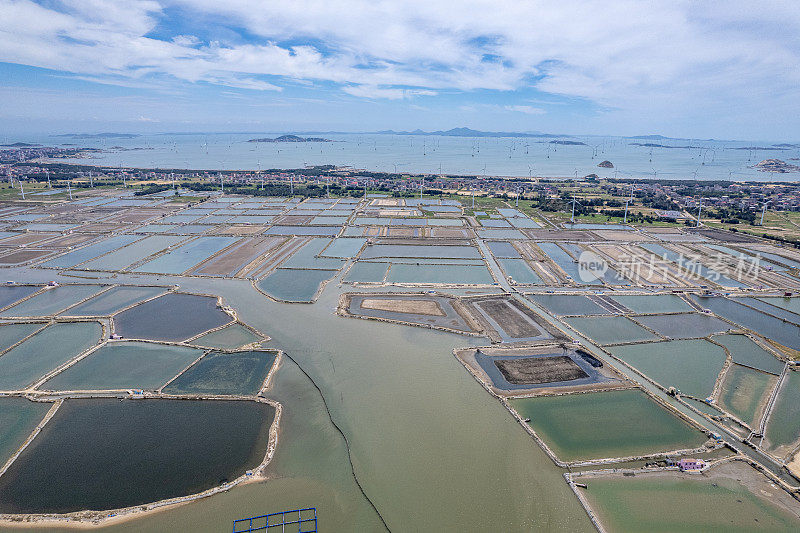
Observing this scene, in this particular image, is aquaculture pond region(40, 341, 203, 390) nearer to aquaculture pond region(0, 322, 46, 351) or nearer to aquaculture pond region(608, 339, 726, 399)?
aquaculture pond region(0, 322, 46, 351)

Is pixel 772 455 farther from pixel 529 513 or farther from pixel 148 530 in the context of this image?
pixel 148 530

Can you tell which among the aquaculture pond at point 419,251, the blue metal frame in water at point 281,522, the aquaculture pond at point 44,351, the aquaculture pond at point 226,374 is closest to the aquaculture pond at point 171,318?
the aquaculture pond at point 44,351

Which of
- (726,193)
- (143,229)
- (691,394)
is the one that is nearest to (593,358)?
(691,394)

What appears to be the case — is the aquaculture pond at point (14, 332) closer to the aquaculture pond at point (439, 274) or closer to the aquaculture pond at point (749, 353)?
the aquaculture pond at point (439, 274)

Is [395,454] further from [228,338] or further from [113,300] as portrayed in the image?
[113,300]

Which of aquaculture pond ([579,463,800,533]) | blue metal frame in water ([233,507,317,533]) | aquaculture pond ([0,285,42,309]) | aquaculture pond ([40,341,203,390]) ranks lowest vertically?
blue metal frame in water ([233,507,317,533])

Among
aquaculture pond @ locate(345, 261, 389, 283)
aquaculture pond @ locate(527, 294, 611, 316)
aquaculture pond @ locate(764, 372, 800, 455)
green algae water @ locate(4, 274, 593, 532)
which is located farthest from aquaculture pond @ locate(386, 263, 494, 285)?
aquaculture pond @ locate(764, 372, 800, 455)

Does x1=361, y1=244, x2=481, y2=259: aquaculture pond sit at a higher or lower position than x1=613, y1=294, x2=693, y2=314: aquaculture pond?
higher

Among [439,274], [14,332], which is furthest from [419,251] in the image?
[14,332]
